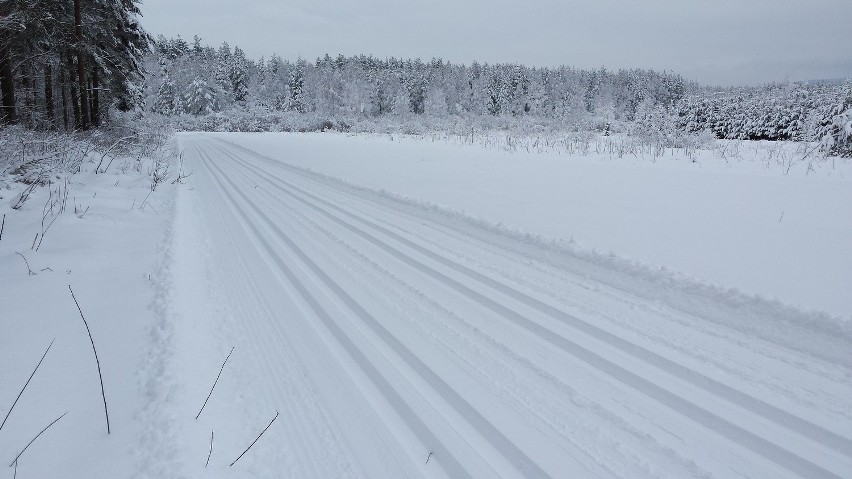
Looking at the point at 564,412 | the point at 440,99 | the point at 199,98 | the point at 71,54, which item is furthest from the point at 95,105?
the point at 440,99

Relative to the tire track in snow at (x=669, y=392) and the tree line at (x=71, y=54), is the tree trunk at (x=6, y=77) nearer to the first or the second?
the tree line at (x=71, y=54)

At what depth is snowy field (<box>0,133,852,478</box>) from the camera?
2.00 meters

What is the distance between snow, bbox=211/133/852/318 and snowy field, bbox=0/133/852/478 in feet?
0.15

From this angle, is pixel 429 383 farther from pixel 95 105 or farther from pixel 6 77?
pixel 95 105

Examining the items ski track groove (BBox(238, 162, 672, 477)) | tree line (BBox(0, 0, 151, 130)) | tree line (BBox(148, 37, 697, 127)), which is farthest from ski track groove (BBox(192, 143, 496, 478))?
tree line (BBox(148, 37, 697, 127))

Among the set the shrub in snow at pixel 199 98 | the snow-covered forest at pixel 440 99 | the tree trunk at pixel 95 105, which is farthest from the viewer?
the shrub in snow at pixel 199 98

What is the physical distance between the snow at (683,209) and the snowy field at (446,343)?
46mm

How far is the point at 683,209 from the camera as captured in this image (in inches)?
225

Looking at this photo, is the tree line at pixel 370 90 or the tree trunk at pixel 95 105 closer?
the tree trunk at pixel 95 105

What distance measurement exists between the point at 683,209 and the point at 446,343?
4.48 m

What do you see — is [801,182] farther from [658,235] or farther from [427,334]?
[427,334]

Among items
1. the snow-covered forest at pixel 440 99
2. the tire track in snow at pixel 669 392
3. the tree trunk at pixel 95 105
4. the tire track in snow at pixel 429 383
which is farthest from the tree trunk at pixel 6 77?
the snow-covered forest at pixel 440 99

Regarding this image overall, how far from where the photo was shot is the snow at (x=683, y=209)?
352cm

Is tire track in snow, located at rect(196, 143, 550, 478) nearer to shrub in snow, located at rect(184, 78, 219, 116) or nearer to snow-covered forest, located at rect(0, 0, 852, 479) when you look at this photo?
snow-covered forest, located at rect(0, 0, 852, 479)
